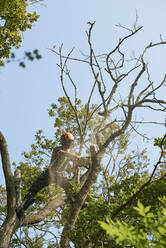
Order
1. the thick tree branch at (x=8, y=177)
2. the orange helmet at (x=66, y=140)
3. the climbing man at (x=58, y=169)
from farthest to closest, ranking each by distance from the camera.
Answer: the orange helmet at (x=66, y=140) < the climbing man at (x=58, y=169) < the thick tree branch at (x=8, y=177)

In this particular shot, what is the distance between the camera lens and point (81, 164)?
5.85m

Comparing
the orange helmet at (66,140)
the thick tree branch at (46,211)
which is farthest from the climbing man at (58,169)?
the thick tree branch at (46,211)

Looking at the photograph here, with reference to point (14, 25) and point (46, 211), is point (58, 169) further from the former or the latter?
point (14, 25)

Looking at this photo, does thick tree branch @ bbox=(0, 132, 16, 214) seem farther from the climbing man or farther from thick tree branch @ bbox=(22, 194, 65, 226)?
thick tree branch @ bbox=(22, 194, 65, 226)

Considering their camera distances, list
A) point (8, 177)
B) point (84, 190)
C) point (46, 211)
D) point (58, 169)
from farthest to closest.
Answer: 1. point (46, 211)
2. point (58, 169)
3. point (8, 177)
4. point (84, 190)

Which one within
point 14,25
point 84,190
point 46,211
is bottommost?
point 84,190

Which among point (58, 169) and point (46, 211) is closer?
point (58, 169)

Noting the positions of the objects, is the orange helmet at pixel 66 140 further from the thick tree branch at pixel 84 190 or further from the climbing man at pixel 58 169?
the thick tree branch at pixel 84 190

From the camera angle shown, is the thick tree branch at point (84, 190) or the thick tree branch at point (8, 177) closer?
the thick tree branch at point (84, 190)

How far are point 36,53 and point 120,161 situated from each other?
4.38 metres

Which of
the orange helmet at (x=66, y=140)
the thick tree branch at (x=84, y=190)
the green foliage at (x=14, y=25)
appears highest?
the green foliage at (x=14, y=25)

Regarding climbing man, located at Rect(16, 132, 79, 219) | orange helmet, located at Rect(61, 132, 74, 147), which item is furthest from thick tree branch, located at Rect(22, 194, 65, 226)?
orange helmet, located at Rect(61, 132, 74, 147)

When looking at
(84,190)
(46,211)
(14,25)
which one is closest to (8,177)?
(84,190)

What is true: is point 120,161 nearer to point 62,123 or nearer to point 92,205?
point 92,205
